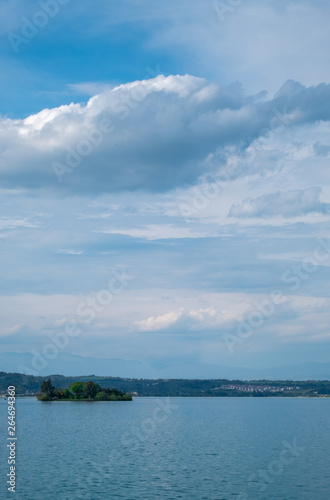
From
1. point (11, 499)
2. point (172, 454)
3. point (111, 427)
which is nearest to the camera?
point (11, 499)

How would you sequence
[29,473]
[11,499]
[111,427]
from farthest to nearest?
[111,427], [29,473], [11,499]

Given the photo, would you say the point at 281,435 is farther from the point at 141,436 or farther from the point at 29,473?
the point at 29,473

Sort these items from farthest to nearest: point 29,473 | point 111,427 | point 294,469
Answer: point 111,427 → point 294,469 → point 29,473

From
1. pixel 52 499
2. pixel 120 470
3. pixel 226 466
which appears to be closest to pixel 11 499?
pixel 52 499

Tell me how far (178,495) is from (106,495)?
6747 millimetres

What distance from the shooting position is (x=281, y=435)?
11525 cm

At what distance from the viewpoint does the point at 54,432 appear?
118m

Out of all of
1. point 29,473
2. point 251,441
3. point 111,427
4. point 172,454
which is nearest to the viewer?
point 29,473

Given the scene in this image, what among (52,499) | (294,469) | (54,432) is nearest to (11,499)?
(52,499)

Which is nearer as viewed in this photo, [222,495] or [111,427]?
[222,495]

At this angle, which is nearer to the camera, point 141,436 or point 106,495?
point 106,495

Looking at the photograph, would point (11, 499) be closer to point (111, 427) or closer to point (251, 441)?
point (251, 441)

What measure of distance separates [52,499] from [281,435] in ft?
245

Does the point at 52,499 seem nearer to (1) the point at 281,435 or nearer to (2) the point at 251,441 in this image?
(2) the point at 251,441
